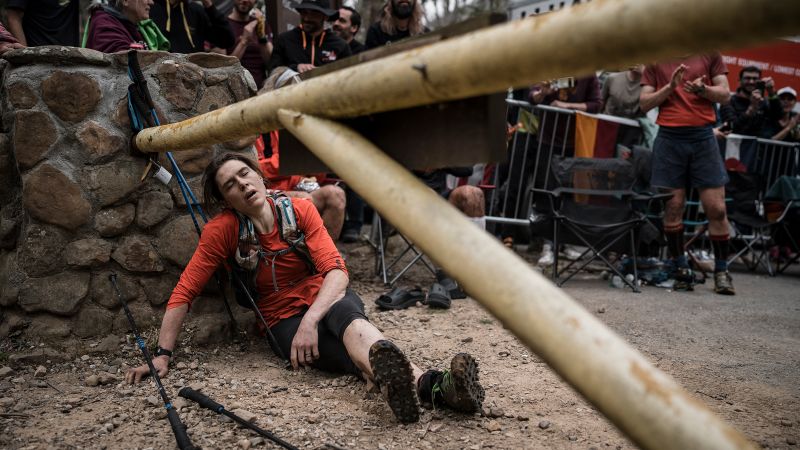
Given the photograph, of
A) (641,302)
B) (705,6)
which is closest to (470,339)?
(641,302)

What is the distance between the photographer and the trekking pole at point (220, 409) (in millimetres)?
2133

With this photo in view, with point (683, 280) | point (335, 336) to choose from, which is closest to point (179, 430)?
point (335, 336)

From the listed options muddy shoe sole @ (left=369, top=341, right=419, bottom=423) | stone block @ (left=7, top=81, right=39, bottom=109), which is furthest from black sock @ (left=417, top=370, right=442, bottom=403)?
stone block @ (left=7, top=81, right=39, bottom=109)

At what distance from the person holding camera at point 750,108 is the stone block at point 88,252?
7.08 m

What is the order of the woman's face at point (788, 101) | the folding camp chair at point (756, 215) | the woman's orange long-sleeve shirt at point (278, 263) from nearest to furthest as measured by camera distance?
the woman's orange long-sleeve shirt at point (278, 263) → the folding camp chair at point (756, 215) → the woman's face at point (788, 101)

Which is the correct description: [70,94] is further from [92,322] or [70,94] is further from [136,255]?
[92,322]

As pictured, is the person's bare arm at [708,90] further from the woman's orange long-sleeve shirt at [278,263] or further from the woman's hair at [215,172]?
the woman's hair at [215,172]

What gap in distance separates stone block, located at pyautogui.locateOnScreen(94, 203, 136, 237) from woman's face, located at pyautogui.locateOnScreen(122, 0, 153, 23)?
144cm

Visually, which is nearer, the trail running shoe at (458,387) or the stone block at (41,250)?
the trail running shoe at (458,387)

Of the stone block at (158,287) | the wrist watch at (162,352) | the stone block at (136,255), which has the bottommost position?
the wrist watch at (162,352)

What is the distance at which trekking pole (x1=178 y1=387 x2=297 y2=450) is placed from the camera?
213cm

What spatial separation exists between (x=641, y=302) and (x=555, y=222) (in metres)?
1.02

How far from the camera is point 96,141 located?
3.15 m

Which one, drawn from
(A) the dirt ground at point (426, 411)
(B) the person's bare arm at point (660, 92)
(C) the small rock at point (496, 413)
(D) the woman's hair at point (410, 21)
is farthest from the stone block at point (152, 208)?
(B) the person's bare arm at point (660, 92)
